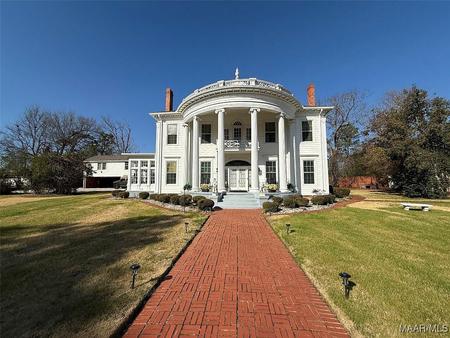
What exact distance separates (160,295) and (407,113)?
29080 millimetres

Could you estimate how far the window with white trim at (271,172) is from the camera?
19109 mm

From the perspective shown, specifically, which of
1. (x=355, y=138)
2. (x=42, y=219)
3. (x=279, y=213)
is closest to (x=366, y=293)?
(x=279, y=213)

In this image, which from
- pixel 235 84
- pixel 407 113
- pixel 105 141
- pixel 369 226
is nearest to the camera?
pixel 369 226

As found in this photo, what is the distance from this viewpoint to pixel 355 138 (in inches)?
1613

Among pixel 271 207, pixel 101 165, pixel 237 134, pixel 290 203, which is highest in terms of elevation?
pixel 237 134

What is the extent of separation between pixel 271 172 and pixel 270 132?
3.62 meters

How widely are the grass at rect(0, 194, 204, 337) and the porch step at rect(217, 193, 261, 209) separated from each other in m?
4.46

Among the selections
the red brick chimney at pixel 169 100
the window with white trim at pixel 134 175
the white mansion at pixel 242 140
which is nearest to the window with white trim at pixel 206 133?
the white mansion at pixel 242 140

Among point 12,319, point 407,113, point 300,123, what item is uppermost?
point 407,113

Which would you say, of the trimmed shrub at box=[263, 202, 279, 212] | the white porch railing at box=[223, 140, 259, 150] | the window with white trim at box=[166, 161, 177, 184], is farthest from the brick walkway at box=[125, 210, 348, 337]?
the window with white trim at box=[166, 161, 177, 184]

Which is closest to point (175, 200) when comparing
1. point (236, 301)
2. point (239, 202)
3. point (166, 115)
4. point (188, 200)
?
point (188, 200)

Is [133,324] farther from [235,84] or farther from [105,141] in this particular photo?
[105,141]

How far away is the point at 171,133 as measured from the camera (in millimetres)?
21406

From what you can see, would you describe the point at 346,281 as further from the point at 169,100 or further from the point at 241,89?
the point at 169,100
